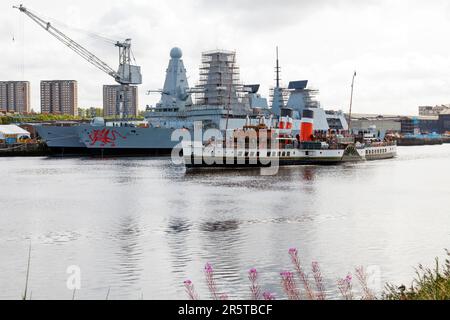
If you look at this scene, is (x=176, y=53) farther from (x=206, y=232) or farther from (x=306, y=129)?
(x=206, y=232)

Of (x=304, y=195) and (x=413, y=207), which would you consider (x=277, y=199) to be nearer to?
(x=304, y=195)

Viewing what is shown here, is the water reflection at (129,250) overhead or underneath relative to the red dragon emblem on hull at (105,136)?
underneath

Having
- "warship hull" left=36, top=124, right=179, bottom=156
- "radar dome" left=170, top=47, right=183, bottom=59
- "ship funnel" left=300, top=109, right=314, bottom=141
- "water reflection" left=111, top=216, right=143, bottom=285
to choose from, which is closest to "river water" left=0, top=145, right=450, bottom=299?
"water reflection" left=111, top=216, right=143, bottom=285

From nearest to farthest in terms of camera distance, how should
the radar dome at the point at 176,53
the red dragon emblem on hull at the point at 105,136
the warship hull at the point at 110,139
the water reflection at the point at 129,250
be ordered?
the water reflection at the point at 129,250
the red dragon emblem on hull at the point at 105,136
the warship hull at the point at 110,139
the radar dome at the point at 176,53

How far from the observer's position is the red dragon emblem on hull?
95938 millimetres

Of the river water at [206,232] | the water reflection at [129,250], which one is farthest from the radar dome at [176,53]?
the water reflection at [129,250]

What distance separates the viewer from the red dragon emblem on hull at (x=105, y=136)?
315ft

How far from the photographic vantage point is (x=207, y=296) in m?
15.6

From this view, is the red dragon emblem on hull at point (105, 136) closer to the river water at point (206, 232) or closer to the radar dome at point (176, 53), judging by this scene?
the radar dome at point (176, 53)

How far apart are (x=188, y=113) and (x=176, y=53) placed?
1460cm

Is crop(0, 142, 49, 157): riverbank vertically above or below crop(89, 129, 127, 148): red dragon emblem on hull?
below

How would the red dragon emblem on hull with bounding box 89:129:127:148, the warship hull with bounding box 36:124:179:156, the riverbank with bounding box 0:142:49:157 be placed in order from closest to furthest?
the red dragon emblem on hull with bounding box 89:129:127:148 < the warship hull with bounding box 36:124:179:156 < the riverbank with bounding box 0:142:49:157

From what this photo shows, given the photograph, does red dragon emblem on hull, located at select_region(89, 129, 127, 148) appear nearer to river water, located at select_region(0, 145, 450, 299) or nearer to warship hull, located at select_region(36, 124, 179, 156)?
warship hull, located at select_region(36, 124, 179, 156)
